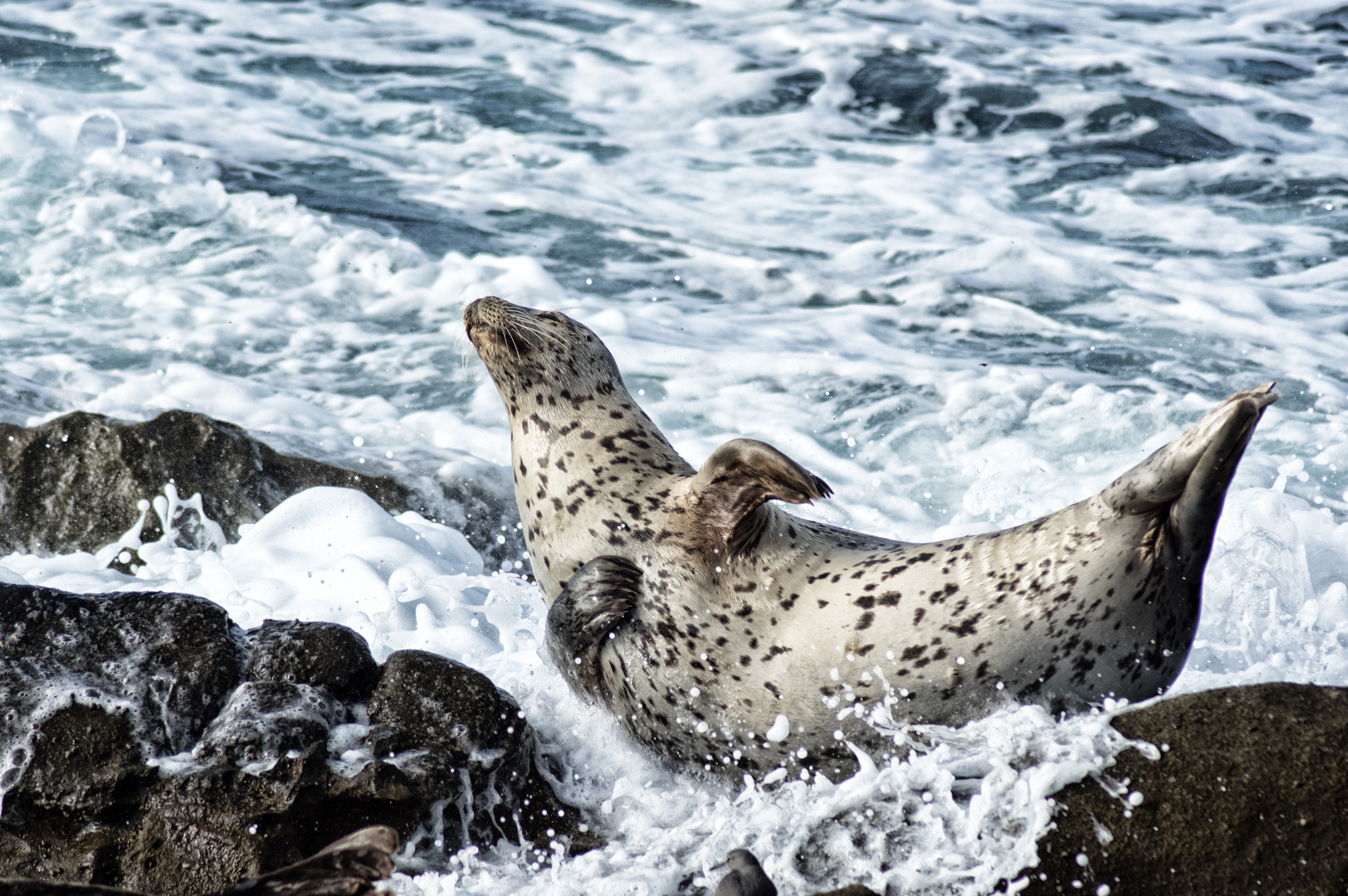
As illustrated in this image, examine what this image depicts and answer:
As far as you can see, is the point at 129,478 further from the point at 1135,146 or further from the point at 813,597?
the point at 1135,146

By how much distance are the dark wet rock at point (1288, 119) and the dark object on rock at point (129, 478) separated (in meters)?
9.78

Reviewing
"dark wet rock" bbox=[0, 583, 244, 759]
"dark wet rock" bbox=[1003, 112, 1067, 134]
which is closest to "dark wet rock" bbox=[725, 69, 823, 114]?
"dark wet rock" bbox=[1003, 112, 1067, 134]

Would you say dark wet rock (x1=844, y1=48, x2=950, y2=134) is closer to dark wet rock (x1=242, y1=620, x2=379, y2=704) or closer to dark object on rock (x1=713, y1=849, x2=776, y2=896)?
dark wet rock (x1=242, y1=620, x2=379, y2=704)

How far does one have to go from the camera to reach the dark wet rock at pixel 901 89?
12.9 metres

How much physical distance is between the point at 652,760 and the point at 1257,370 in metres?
5.85

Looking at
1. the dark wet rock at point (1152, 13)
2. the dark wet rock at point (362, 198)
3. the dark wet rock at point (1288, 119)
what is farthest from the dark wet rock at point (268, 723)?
the dark wet rock at point (1152, 13)

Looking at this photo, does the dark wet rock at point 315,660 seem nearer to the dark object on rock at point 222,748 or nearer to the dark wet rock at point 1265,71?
the dark object on rock at point 222,748

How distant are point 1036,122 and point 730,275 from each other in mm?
4640

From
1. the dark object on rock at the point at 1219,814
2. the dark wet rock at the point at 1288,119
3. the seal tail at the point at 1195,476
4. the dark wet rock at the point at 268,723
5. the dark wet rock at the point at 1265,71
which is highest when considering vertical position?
the seal tail at the point at 1195,476

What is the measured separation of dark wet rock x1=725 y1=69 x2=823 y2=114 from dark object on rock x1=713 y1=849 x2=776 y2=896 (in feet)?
36.6

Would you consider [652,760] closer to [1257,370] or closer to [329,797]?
[329,797]

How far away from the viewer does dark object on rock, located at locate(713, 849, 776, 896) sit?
283 centimetres

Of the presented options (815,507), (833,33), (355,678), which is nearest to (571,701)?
(355,678)

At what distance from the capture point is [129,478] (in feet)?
18.9
